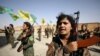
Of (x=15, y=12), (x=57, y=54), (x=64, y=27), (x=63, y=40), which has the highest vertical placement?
(x=15, y=12)

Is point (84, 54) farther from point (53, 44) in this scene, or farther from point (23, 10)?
point (23, 10)

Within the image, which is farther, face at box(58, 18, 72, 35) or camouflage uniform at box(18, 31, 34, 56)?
camouflage uniform at box(18, 31, 34, 56)

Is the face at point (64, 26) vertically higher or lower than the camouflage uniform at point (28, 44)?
higher

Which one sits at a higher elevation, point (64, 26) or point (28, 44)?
point (64, 26)

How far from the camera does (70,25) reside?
2.86m

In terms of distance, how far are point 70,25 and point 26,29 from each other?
0.93m

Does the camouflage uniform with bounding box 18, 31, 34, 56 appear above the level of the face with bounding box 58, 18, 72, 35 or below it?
below

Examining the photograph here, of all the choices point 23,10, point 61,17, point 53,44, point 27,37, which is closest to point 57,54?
point 53,44

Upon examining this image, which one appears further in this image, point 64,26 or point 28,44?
point 28,44

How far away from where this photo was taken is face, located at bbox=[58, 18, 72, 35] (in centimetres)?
279

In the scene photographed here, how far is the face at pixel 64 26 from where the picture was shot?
279 centimetres

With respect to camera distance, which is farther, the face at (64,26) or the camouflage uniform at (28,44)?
the camouflage uniform at (28,44)

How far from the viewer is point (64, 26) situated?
2.80 metres

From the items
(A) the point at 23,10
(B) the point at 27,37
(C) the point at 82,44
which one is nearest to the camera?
(C) the point at 82,44
